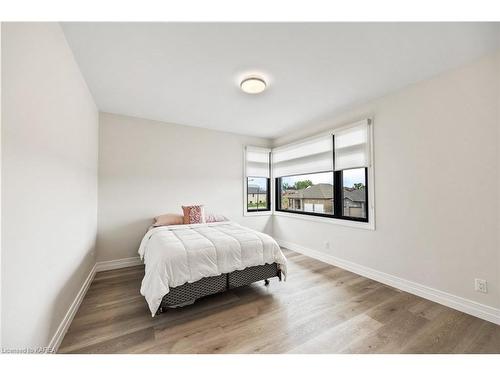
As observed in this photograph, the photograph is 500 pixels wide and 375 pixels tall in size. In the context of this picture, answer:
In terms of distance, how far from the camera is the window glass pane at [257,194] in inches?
180

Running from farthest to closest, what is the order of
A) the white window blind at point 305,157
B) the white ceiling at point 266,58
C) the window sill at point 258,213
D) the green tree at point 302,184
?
1. the window sill at point 258,213
2. the green tree at point 302,184
3. the white window blind at point 305,157
4. the white ceiling at point 266,58

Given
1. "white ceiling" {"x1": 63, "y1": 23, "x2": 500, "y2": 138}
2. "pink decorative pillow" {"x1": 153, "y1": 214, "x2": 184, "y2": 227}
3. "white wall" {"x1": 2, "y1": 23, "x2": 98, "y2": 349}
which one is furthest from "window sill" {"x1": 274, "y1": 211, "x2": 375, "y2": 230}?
"white wall" {"x1": 2, "y1": 23, "x2": 98, "y2": 349}

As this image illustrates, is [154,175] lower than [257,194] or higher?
higher

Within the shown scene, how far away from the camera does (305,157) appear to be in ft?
12.6

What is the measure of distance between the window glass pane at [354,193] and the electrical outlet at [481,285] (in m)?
1.22

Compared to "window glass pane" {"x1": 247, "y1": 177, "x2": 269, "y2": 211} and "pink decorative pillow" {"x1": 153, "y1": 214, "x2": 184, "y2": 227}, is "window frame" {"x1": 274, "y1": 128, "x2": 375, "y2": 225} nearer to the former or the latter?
"window glass pane" {"x1": 247, "y1": 177, "x2": 269, "y2": 211}

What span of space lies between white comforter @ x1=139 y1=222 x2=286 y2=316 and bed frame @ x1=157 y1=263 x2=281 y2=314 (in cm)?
9

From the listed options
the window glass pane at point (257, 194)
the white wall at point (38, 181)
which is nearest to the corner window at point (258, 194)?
the window glass pane at point (257, 194)

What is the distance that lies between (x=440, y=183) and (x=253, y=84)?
2.29m

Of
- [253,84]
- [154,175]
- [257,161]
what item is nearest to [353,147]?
[253,84]

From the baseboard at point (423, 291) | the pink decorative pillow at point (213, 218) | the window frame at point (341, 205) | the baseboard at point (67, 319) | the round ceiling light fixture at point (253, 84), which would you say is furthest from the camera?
the pink decorative pillow at point (213, 218)

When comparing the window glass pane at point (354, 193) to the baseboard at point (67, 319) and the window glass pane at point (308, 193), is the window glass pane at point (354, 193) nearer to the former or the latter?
the window glass pane at point (308, 193)

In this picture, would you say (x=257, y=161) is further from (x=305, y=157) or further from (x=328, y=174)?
(x=328, y=174)

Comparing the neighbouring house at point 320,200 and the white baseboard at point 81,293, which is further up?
the neighbouring house at point 320,200
